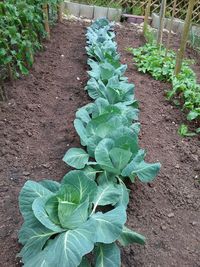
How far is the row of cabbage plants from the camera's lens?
145 cm

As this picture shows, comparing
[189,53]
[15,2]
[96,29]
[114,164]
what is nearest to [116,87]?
[114,164]

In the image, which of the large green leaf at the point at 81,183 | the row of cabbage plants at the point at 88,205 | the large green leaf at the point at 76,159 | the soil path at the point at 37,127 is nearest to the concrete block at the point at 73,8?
the soil path at the point at 37,127

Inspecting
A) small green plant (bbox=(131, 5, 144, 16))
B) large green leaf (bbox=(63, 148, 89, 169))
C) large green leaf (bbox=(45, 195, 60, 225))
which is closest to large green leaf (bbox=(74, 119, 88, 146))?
large green leaf (bbox=(63, 148, 89, 169))

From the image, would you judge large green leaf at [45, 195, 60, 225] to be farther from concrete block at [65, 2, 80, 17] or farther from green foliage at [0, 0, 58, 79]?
concrete block at [65, 2, 80, 17]

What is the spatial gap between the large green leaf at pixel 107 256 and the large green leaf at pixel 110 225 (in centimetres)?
9

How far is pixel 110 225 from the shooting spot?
1.51 meters

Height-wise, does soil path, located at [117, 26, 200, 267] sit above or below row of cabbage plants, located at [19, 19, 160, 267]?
below

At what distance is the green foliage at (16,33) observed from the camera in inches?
113

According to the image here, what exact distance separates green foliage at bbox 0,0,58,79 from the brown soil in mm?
202

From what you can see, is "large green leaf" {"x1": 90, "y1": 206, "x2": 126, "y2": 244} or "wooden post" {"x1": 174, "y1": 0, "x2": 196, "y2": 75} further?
"wooden post" {"x1": 174, "y1": 0, "x2": 196, "y2": 75}

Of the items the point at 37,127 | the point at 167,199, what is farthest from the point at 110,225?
the point at 37,127

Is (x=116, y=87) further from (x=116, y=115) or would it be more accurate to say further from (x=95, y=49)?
(x=95, y=49)

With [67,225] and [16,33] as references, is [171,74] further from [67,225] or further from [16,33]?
[67,225]

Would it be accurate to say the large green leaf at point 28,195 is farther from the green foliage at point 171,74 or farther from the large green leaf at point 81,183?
the green foliage at point 171,74
